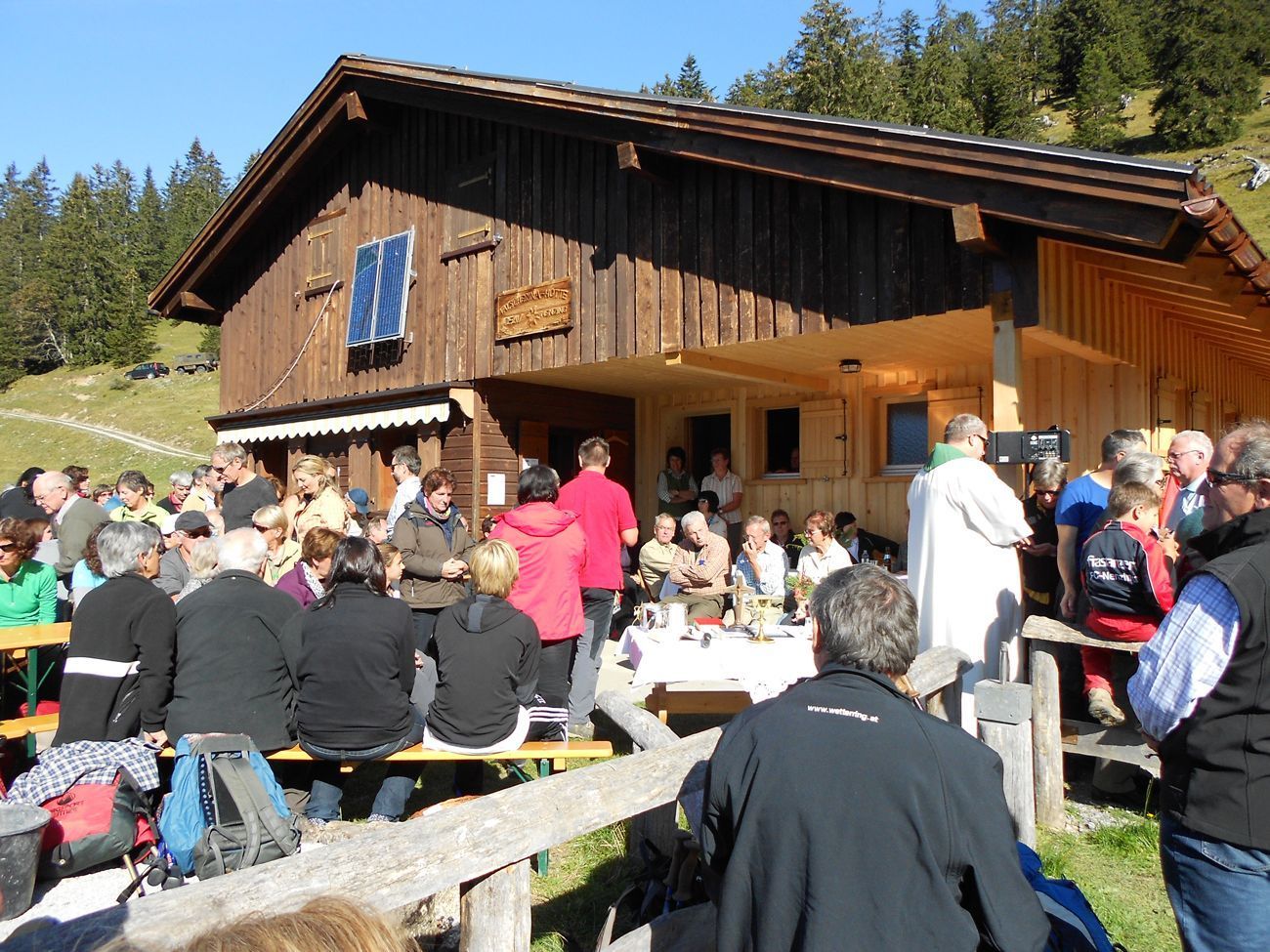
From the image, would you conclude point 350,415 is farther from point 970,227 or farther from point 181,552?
point 970,227

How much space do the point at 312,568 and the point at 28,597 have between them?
208 cm

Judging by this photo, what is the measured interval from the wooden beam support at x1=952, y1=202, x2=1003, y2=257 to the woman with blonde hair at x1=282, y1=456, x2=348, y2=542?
15.3ft

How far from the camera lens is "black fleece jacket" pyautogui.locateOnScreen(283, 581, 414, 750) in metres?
4.29

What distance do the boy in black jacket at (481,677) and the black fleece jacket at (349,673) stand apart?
8.7 inches

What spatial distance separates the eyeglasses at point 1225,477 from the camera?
225 centimetres

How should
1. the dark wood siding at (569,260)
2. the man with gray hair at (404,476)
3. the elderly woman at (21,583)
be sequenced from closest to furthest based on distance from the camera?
the elderly woman at (21,583), the dark wood siding at (569,260), the man with gray hair at (404,476)

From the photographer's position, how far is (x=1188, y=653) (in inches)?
83.6

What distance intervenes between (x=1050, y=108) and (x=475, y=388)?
206 feet

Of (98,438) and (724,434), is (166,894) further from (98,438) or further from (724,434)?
(98,438)

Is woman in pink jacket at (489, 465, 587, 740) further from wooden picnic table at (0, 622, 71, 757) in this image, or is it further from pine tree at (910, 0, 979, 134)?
pine tree at (910, 0, 979, 134)

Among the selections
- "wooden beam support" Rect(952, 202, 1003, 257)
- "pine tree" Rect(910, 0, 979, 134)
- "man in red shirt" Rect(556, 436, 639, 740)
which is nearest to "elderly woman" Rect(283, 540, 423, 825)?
"man in red shirt" Rect(556, 436, 639, 740)

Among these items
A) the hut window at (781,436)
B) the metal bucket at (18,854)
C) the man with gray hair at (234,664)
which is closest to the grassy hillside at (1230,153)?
the hut window at (781,436)

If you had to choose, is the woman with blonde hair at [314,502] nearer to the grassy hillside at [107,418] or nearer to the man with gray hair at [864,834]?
the man with gray hair at [864,834]

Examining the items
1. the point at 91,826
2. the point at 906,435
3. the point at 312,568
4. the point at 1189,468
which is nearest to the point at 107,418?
the point at 906,435
